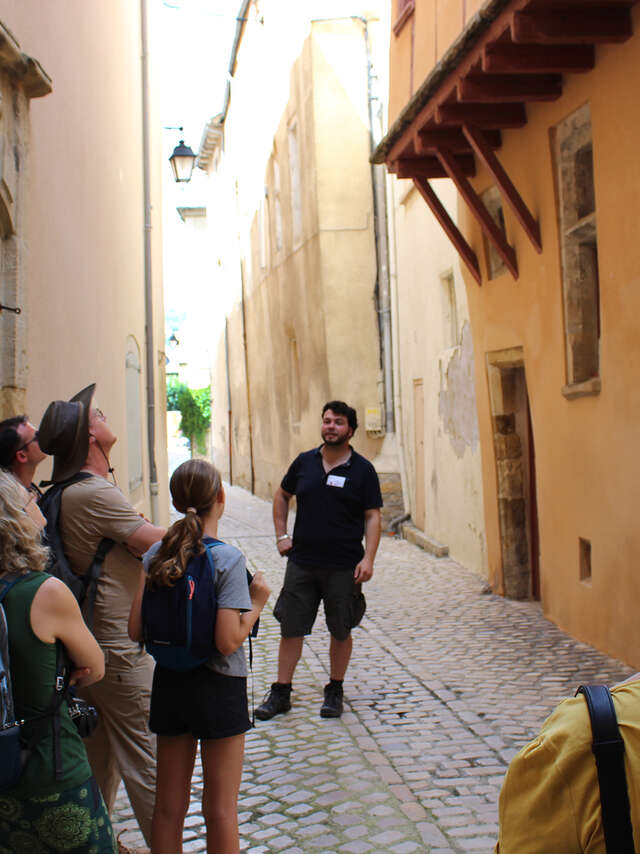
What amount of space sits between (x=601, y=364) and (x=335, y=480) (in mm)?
2351

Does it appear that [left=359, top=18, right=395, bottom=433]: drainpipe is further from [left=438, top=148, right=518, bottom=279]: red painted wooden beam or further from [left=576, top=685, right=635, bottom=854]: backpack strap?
[left=576, top=685, right=635, bottom=854]: backpack strap

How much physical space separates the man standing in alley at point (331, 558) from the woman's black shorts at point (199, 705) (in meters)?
2.53

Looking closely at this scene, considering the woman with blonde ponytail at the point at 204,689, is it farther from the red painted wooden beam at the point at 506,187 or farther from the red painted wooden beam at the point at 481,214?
the red painted wooden beam at the point at 481,214

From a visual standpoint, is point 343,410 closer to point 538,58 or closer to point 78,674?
point 538,58

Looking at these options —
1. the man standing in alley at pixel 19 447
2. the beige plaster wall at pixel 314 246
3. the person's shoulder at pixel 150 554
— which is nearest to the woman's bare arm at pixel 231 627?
the person's shoulder at pixel 150 554

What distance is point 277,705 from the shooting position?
227 inches

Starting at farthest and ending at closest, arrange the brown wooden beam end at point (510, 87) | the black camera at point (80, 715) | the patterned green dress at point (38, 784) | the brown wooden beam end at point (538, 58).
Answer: the brown wooden beam end at point (510, 87) < the brown wooden beam end at point (538, 58) < the black camera at point (80, 715) < the patterned green dress at point (38, 784)

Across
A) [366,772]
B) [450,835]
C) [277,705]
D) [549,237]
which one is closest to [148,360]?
[549,237]

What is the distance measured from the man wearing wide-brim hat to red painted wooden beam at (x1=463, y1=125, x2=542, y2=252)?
549cm

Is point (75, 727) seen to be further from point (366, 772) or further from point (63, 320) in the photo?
point (63, 320)

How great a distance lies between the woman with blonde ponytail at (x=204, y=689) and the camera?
317 centimetres

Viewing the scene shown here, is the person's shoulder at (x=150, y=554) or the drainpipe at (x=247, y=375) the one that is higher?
the drainpipe at (x=247, y=375)

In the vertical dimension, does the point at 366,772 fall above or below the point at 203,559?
below

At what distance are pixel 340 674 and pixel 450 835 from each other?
1.84 metres
